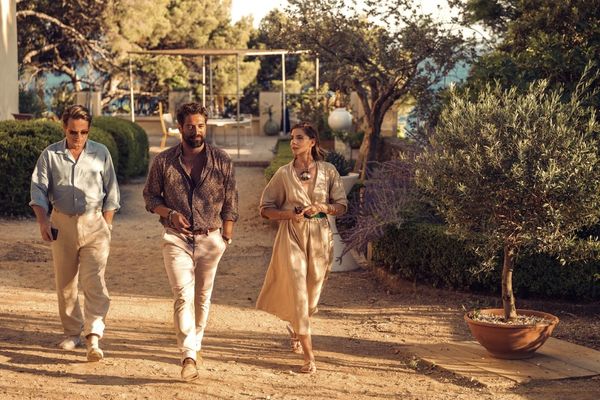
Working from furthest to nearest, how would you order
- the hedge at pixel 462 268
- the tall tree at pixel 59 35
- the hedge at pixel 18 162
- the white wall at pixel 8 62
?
1. the tall tree at pixel 59 35
2. the white wall at pixel 8 62
3. the hedge at pixel 18 162
4. the hedge at pixel 462 268

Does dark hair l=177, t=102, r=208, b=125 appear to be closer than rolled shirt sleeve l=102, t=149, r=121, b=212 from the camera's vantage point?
Yes

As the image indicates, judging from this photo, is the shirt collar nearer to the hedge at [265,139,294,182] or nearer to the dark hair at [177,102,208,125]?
the dark hair at [177,102,208,125]

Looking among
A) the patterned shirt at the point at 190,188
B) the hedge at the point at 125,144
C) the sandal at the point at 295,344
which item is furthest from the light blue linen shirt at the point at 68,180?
the hedge at the point at 125,144

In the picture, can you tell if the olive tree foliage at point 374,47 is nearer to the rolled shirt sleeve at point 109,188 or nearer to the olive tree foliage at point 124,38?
the rolled shirt sleeve at point 109,188

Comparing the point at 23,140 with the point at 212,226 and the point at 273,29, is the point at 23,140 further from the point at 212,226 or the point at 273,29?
the point at 212,226

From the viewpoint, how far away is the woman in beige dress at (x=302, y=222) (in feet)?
23.0

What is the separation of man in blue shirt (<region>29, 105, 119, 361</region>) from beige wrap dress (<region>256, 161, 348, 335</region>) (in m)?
1.04

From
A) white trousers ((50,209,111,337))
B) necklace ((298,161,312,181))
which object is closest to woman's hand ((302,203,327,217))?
necklace ((298,161,312,181))

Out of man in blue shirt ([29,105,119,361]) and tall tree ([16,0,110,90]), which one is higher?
tall tree ([16,0,110,90])

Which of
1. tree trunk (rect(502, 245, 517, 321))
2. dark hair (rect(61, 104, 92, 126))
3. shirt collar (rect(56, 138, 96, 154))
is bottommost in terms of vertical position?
tree trunk (rect(502, 245, 517, 321))

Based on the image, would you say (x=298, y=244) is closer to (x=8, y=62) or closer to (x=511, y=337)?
(x=511, y=337)

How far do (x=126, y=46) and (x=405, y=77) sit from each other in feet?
61.8

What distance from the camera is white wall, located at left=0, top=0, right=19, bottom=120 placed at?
2177cm

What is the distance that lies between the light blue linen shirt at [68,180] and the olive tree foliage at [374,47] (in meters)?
8.97
